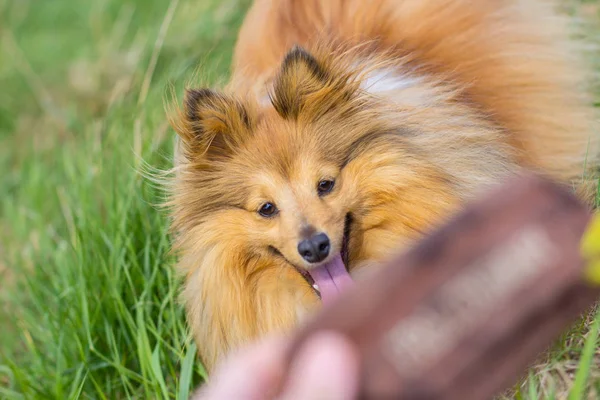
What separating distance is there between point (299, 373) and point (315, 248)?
1.30 meters

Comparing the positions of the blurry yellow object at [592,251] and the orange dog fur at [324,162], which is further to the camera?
the orange dog fur at [324,162]

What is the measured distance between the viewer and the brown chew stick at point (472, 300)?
1460mm

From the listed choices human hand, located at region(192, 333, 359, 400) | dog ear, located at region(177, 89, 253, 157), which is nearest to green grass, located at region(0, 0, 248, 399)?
dog ear, located at region(177, 89, 253, 157)

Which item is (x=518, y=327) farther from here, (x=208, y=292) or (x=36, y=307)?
(x=36, y=307)

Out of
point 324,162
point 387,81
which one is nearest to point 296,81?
point 324,162

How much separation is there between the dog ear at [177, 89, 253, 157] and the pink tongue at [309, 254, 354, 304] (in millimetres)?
598

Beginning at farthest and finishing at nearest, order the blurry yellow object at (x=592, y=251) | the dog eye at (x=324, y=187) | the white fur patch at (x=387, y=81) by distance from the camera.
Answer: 1. the white fur patch at (x=387, y=81)
2. the dog eye at (x=324, y=187)
3. the blurry yellow object at (x=592, y=251)

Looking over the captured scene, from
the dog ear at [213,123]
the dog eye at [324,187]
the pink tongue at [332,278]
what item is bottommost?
the pink tongue at [332,278]

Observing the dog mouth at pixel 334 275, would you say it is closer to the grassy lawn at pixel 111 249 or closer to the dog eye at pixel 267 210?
the dog eye at pixel 267 210

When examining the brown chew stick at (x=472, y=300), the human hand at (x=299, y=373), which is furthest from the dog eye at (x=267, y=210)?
the brown chew stick at (x=472, y=300)

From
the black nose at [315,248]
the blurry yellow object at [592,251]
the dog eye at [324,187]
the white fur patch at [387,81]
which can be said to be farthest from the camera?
the white fur patch at [387,81]

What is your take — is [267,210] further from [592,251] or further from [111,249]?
[592,251]

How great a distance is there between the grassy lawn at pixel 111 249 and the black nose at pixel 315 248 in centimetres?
73

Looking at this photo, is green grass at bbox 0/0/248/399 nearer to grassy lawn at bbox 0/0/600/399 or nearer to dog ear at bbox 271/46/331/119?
grassy lawn at bbox 0/0/600/399
